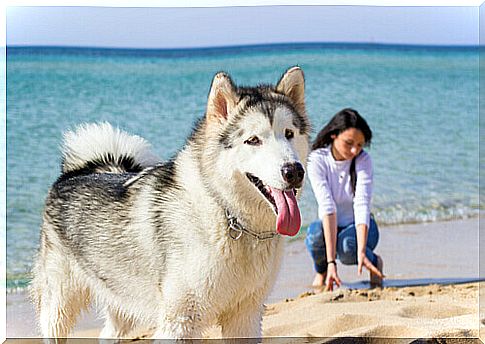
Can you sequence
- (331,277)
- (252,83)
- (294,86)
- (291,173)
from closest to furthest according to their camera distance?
(291,173) < (294,86) < (331,277) < (252,83)

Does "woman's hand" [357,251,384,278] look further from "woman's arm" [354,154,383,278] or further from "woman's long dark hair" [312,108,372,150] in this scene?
"woman's long dark hair" [312,108,372,150]

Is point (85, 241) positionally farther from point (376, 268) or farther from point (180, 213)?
point (376, 268)

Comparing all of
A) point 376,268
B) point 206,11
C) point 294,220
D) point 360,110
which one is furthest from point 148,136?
point 294,220

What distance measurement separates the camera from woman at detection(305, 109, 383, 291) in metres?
3.65

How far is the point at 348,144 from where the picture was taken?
3.69 metres

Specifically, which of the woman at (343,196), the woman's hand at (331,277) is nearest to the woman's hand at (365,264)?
the woman at (343,196)

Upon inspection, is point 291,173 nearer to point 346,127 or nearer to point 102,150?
point 102,150

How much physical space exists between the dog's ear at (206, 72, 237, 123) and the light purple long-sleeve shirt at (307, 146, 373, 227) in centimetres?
Result: 134

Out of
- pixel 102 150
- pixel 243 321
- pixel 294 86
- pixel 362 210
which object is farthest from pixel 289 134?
pixel 362 210

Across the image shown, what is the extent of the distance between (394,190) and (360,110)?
86cm

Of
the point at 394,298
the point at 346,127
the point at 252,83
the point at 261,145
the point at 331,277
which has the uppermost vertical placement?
the point at 252,83

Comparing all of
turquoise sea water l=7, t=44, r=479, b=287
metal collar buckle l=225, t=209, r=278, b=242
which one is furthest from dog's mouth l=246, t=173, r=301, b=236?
turquoise sea water l=7, t=44, r=479, b=287

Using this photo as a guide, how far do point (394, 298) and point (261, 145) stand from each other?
167cm

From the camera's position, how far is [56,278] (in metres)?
2.70
